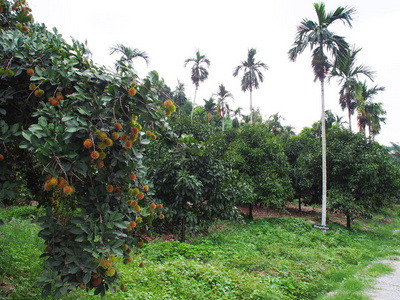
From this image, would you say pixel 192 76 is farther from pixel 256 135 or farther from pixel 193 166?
pixel 193 166

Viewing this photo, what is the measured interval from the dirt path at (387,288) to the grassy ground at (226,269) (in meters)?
0.16

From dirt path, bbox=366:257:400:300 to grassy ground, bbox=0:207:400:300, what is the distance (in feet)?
A: 0.54

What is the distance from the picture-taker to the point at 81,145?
1.76 metres

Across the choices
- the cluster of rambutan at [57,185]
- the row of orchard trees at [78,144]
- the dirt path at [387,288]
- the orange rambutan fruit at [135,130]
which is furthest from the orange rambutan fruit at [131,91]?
the dirt path at [387,288]

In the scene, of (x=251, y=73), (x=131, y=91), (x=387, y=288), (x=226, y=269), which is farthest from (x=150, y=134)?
(x=251, y=73)

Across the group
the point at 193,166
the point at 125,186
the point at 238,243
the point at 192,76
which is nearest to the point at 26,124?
the point at 125,186

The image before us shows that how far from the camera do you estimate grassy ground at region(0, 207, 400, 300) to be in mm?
3766

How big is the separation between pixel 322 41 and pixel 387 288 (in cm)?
893

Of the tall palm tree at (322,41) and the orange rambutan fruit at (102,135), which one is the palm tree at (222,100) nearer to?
the tall palm tree at (322,41)

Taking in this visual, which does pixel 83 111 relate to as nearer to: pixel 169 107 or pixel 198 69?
pixel 169 107

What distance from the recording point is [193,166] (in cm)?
612

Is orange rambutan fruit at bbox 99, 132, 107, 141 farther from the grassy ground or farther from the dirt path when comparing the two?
the dirt path

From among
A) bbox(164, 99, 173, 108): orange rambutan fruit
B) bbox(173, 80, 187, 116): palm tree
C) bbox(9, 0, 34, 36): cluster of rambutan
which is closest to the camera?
bbox(164, 99, 173, 108): orange rambutan fruit

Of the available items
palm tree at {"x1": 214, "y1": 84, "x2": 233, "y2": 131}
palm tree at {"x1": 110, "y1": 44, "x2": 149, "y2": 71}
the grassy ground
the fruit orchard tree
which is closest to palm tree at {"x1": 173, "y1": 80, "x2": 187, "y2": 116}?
palm tree at {"x1": 214, "y1": 84, "x2": 233, "y2": 131}
